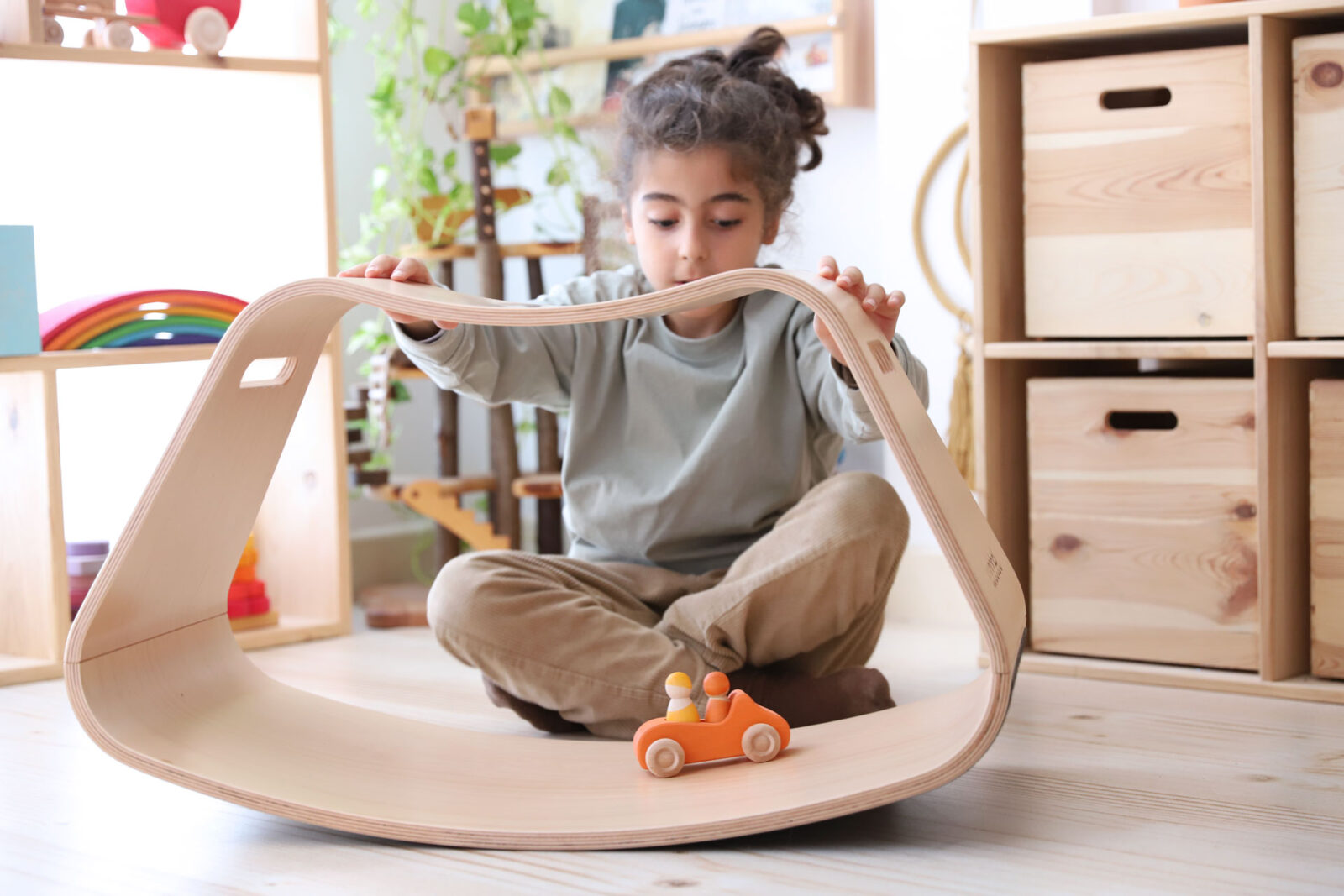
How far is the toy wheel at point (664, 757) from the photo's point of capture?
0.96 metres

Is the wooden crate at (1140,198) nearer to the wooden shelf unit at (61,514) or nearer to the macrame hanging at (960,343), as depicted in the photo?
the macrame hanging at (960,343)

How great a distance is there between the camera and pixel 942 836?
0.89m

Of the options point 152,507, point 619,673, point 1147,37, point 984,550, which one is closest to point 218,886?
point 152,507

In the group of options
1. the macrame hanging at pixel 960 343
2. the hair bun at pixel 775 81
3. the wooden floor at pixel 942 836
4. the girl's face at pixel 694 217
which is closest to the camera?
the wooden floor at pixel 942 836

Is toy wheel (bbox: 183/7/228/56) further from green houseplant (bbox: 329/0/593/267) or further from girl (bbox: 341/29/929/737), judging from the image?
girl (bbox: 341/29/929/737)

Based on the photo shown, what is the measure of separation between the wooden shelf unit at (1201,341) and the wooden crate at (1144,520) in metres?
0.02

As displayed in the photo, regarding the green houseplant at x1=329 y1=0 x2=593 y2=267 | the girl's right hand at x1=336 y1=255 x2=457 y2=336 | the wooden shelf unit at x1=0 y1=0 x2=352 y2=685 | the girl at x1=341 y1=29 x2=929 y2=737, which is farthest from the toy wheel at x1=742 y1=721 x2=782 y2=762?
the green houseplant at x1=329 y1=0 x2=593 y2=267

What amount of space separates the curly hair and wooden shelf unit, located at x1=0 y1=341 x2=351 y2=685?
57cm

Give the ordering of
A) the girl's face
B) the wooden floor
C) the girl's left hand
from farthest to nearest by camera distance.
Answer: the girl's face, the girl's left hand, the wooden floor

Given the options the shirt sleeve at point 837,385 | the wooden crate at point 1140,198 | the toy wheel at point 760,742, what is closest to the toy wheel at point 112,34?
the shirt sleeve at point 837,385

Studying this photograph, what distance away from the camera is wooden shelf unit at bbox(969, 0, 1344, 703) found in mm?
1270

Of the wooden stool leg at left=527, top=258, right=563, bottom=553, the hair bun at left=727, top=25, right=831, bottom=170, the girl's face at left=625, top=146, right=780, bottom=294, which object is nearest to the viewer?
the girl's face at left=625, top=146, right=780, bottom=294

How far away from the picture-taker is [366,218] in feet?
6.57

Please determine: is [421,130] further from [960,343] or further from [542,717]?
[542,717]
